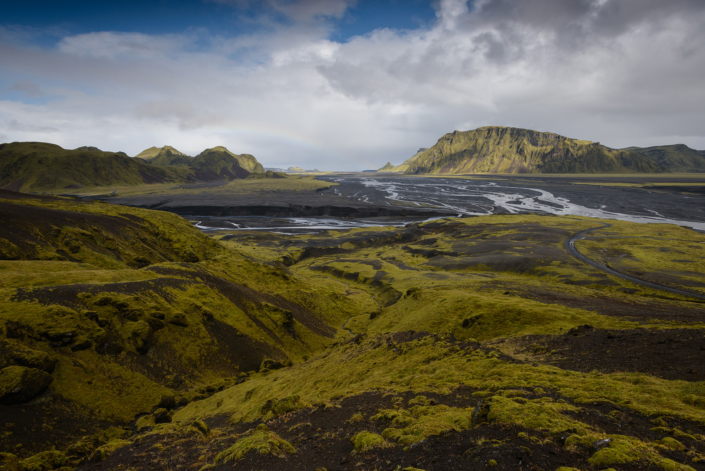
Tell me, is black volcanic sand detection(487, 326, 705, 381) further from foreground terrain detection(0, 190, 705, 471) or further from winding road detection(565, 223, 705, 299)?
winding road detection(565, 223, 705, 299)

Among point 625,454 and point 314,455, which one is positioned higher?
point 625,454

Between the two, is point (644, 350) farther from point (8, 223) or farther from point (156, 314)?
point (8, 223)

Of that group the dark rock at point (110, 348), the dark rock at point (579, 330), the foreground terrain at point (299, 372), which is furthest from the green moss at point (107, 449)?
the dark rock at point (579, 330)

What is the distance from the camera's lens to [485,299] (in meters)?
29.4

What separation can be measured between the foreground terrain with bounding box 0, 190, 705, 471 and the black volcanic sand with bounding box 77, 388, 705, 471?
67 millimetres

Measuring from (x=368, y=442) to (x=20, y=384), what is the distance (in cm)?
1501

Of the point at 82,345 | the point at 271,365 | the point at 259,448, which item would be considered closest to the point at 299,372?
the point at 271,365

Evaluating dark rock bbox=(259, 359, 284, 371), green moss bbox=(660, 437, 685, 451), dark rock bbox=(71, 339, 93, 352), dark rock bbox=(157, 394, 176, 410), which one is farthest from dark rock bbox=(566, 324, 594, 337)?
dark rock bbox=(71, 339, 93, 352)

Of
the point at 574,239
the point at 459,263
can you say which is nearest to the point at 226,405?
the point at 459,263

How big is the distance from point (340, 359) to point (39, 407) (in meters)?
15.9

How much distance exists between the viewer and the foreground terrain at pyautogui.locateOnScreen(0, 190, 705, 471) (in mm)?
9672

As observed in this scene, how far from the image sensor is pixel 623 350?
17.2 m

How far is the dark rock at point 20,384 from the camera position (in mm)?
13031

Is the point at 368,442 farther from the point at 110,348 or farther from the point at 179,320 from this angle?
the point at 179,320
